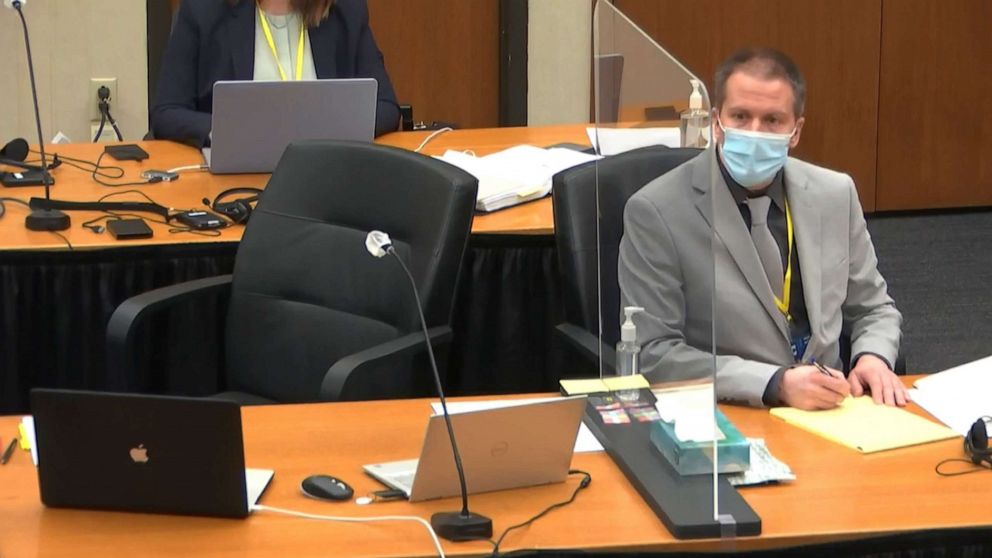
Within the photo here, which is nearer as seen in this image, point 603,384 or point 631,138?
point 631,138

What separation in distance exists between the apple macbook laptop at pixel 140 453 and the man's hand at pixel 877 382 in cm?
116

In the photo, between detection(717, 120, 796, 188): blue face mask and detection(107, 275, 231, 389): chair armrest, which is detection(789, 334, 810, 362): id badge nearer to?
detection(717, 120, 796, 188): blue face mask

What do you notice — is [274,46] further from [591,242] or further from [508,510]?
[508,510]

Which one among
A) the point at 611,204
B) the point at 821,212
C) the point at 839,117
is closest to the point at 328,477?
the point at 611,204

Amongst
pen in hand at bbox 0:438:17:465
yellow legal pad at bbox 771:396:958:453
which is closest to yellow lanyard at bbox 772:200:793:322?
yellow legal pad at bbox 771:396:958:453

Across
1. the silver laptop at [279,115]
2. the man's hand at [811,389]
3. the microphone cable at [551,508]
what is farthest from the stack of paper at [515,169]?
the microphone cable at [551,508]

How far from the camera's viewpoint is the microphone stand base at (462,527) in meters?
2.06

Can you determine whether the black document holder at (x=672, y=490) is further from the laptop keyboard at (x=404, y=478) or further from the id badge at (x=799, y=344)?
the id badge at (x=799, y=344)

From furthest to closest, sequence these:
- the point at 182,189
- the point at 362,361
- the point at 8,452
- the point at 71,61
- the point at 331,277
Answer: the point at 71,61
the point at 182,189
the point at 331,277
the point at 362,361
the point at 8,452

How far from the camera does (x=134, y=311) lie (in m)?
3.02

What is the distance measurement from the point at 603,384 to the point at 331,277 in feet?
2.47

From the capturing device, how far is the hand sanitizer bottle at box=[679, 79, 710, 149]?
6.67 ft

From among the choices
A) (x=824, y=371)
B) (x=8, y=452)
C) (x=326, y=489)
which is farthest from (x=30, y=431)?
(x=824, y=371)

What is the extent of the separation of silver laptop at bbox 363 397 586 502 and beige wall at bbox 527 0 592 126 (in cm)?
416
